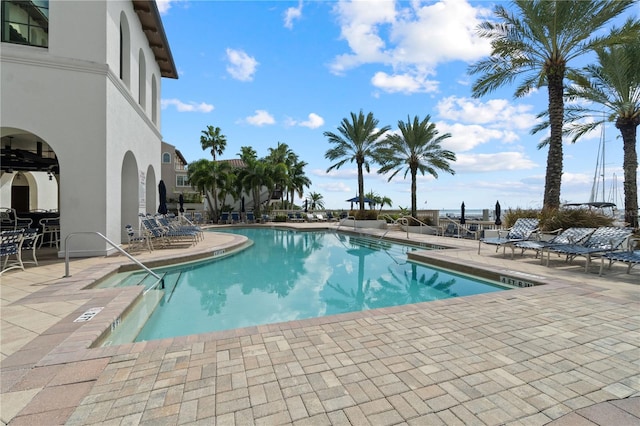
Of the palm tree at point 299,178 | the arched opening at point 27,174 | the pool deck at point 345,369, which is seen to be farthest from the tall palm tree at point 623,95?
the palm tree at point 299,178

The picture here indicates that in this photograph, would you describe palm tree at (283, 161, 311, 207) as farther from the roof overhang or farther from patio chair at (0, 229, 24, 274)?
patio chair at (0, 229, 24, 274)

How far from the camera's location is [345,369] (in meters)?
2.72

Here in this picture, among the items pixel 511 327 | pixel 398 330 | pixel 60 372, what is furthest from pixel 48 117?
pixel 511 327

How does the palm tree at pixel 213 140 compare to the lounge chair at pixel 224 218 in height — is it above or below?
above

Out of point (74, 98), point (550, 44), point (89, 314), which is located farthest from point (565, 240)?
point (74, 98)

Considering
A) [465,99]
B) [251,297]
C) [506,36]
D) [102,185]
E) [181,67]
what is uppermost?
[181,67]

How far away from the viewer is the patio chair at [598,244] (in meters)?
7.02

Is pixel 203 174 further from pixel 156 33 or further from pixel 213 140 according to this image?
pixel 156 33

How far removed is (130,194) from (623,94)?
2020 centimetres

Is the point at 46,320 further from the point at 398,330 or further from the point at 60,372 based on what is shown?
the point at 398,330

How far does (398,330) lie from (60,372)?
329 cm

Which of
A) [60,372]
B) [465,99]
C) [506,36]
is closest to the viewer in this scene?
[60,372]

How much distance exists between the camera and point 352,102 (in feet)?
73.2

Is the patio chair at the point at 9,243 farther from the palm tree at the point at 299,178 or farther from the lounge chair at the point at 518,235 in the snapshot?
the palm tree at the point at 299,178
